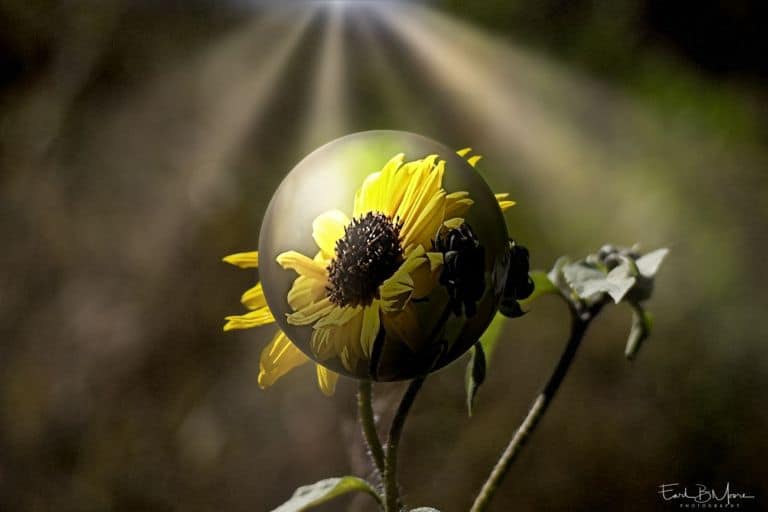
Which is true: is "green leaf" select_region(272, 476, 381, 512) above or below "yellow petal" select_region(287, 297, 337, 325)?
below

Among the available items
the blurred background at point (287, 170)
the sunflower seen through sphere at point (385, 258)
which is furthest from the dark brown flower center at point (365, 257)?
the blurred background at point (287, 170)

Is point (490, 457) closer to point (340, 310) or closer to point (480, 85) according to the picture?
point (480, 85)

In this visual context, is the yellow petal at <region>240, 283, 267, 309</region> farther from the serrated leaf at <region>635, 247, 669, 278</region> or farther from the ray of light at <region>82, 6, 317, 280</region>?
the ray of light at <region>82, 6, 317, 280</region>

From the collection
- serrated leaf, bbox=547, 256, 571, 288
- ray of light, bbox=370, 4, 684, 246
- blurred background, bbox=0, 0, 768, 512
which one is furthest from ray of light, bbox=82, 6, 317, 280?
serrated leaf, bbox=547, 256, 571, 288

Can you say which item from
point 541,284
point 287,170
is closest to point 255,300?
A: point 541,284

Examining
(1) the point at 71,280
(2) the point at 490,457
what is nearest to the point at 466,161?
(2) the point at 490,457

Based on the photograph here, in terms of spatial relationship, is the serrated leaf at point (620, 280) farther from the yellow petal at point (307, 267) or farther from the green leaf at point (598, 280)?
the yellow petal at point (307, 267)

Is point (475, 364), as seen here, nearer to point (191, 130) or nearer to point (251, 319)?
point (251, 319)
